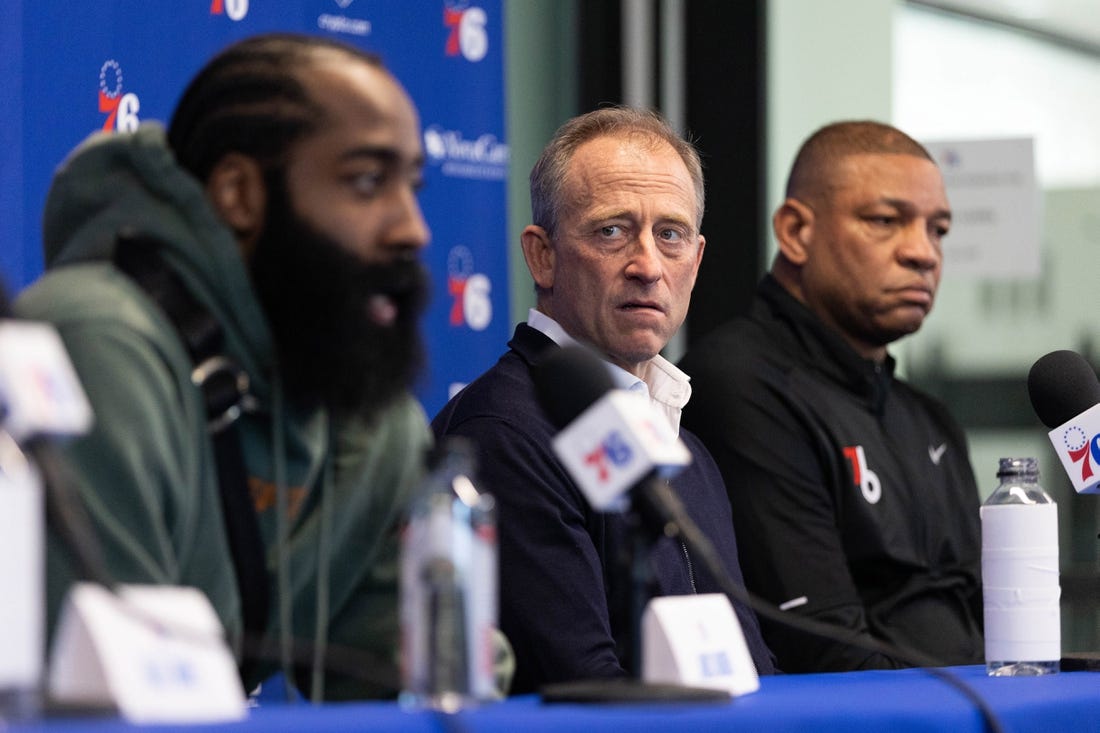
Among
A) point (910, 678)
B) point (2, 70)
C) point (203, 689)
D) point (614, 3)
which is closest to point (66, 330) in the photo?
point (203, 689)

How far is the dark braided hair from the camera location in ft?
6.75

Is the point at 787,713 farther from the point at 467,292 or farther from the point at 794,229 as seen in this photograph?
the point at 467,292

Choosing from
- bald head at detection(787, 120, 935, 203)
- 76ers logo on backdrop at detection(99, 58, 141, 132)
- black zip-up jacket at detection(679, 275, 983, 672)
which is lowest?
black zip-up jacket at detection(679, 275, 983, 672)

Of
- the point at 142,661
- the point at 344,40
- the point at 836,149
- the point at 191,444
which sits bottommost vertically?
the point at 142,661

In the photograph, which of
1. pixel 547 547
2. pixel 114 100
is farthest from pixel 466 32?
pixel 547 547

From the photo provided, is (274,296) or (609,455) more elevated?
(274,296)

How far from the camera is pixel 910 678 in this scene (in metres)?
2.21

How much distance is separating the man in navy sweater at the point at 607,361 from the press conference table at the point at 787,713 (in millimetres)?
438

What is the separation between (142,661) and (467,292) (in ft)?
10.0

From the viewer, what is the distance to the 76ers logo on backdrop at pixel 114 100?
11.0ft

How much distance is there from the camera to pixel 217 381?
1974 mm

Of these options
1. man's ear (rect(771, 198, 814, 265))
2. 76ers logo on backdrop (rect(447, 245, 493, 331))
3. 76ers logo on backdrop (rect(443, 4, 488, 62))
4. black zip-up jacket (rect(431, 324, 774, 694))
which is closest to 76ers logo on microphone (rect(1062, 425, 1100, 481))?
black zip-up jacket (rect(431, 324, 774, 694))

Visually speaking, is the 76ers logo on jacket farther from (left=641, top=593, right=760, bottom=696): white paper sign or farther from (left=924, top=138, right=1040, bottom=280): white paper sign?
(left=924, top=138, right=1040, bottom=280): white paper sign

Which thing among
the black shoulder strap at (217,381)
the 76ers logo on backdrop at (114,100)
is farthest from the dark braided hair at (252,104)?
the 76ers logo on backdrop at (114,100)
